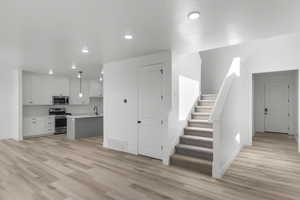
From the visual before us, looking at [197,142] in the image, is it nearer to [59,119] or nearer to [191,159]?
[191,159]

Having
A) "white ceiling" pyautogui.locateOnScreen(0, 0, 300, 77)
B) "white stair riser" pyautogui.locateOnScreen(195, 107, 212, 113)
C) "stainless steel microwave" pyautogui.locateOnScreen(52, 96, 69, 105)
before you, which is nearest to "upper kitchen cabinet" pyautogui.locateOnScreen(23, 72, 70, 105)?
"stainless steel microwave" pyautogui.locateOnScreen(52, 96, 69, 105)

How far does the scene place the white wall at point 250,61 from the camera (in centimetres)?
510

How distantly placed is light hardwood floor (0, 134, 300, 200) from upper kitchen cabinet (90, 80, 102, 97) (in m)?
4.35

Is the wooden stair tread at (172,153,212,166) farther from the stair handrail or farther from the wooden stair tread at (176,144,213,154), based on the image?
the stair handrail

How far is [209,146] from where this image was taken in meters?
3.82

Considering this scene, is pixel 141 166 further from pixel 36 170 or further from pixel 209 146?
pixel 36 170

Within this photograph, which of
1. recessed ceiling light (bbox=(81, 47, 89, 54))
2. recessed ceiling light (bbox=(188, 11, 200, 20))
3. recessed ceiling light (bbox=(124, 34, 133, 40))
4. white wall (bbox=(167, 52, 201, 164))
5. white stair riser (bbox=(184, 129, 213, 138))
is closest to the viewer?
recessed ceiling light (bbox=(188, 11, 200, 20))

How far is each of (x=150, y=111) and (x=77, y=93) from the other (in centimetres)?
526

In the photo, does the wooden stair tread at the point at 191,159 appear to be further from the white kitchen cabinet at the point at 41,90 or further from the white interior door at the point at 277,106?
the white kitchen cabinet at the point at 41,90

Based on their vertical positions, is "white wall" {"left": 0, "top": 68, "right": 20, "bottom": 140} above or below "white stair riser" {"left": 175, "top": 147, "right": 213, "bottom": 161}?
above

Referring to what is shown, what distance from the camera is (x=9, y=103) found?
6.59 meters

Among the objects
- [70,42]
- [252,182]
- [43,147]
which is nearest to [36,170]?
[43,147]

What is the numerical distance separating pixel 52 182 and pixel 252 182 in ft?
11.5

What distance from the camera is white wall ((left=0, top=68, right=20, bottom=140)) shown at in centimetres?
636
